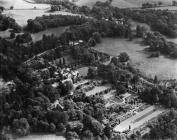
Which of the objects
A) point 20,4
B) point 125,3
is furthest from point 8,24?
point 125,3

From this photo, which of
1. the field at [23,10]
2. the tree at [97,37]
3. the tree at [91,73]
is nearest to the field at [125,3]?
the field at [23,10]

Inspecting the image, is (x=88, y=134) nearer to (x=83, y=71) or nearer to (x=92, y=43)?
(x=83, y=71)

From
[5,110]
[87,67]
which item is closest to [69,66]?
[87,67]

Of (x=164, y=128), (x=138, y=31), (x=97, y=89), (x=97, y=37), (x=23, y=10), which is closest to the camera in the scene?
(x=164, y=128)

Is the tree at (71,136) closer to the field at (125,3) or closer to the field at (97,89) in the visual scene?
the field at (97,89)

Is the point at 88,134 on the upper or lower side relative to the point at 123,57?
lower

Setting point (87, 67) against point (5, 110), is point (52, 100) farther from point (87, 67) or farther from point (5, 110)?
point (87, 67)
